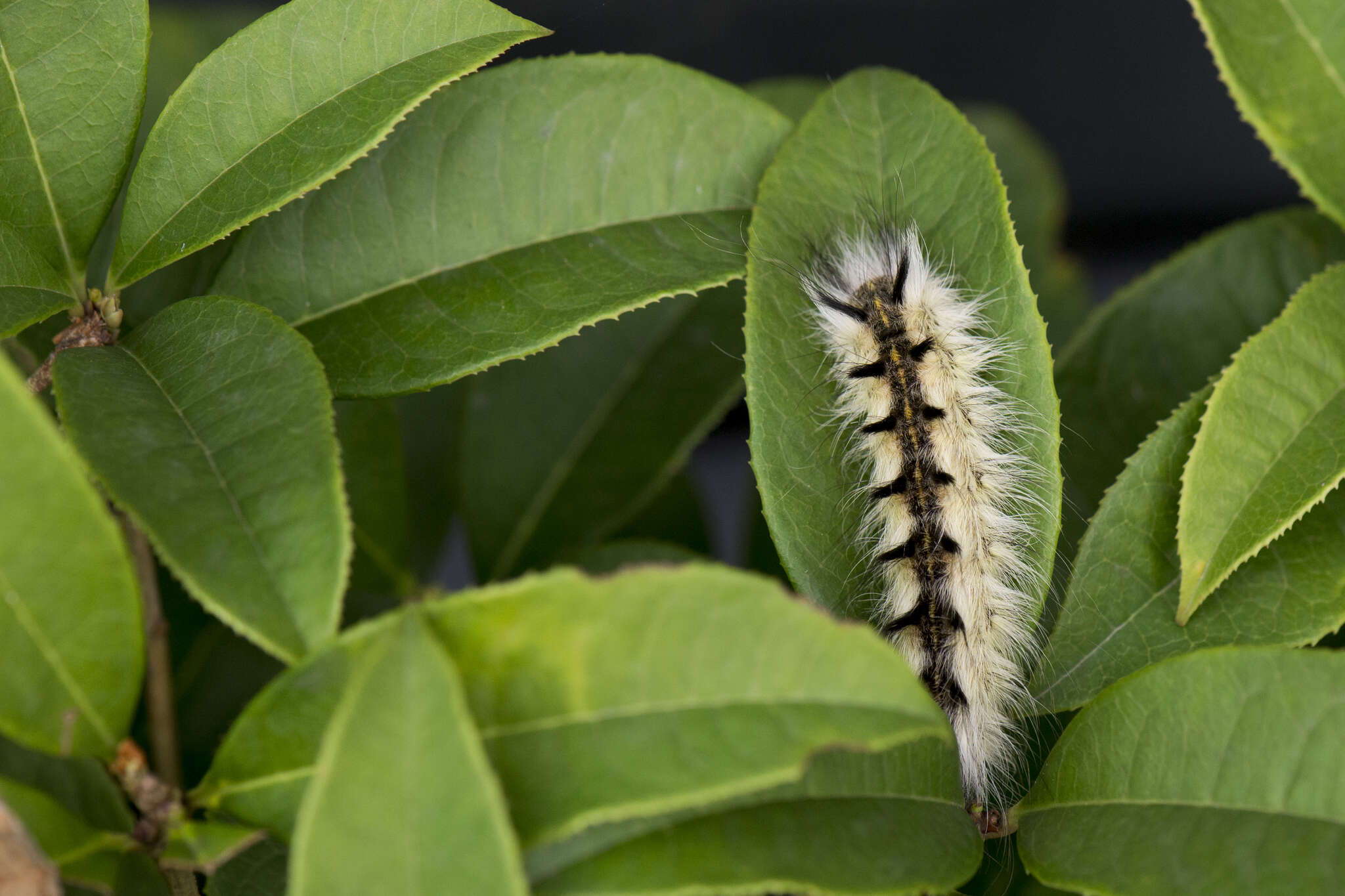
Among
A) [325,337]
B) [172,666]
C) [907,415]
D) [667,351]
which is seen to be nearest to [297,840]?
[325,337]

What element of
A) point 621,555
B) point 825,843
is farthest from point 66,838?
point 621,555

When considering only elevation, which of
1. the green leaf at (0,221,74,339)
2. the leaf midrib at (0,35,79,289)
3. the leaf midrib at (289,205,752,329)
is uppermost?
the leaf midrib at (0,35,79,289)

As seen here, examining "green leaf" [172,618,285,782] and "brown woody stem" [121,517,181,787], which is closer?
"brown woody stem" [121,517,181,787]

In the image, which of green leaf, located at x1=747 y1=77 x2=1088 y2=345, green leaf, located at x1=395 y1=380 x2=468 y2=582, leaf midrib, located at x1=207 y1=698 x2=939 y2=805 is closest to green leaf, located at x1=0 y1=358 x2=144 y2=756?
leaf midrib, located at x1=207 y1=698 x2=939 y2=805

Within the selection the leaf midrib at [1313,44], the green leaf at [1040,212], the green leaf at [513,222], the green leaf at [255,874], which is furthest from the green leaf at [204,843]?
the green leaf at [1040,212]

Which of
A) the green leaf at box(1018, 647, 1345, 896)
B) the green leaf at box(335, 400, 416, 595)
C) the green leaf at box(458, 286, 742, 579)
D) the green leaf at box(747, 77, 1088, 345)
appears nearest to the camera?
the green leaf at box(1018, 647, 1345, 896)

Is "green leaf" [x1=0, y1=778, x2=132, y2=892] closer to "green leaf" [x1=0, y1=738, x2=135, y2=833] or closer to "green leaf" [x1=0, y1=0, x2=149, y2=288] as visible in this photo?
"green leaf" [x1=0, y1=738, x2=135, y2=833]

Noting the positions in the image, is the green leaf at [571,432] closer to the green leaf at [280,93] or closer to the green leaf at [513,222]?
the green leaf at [513,222]
